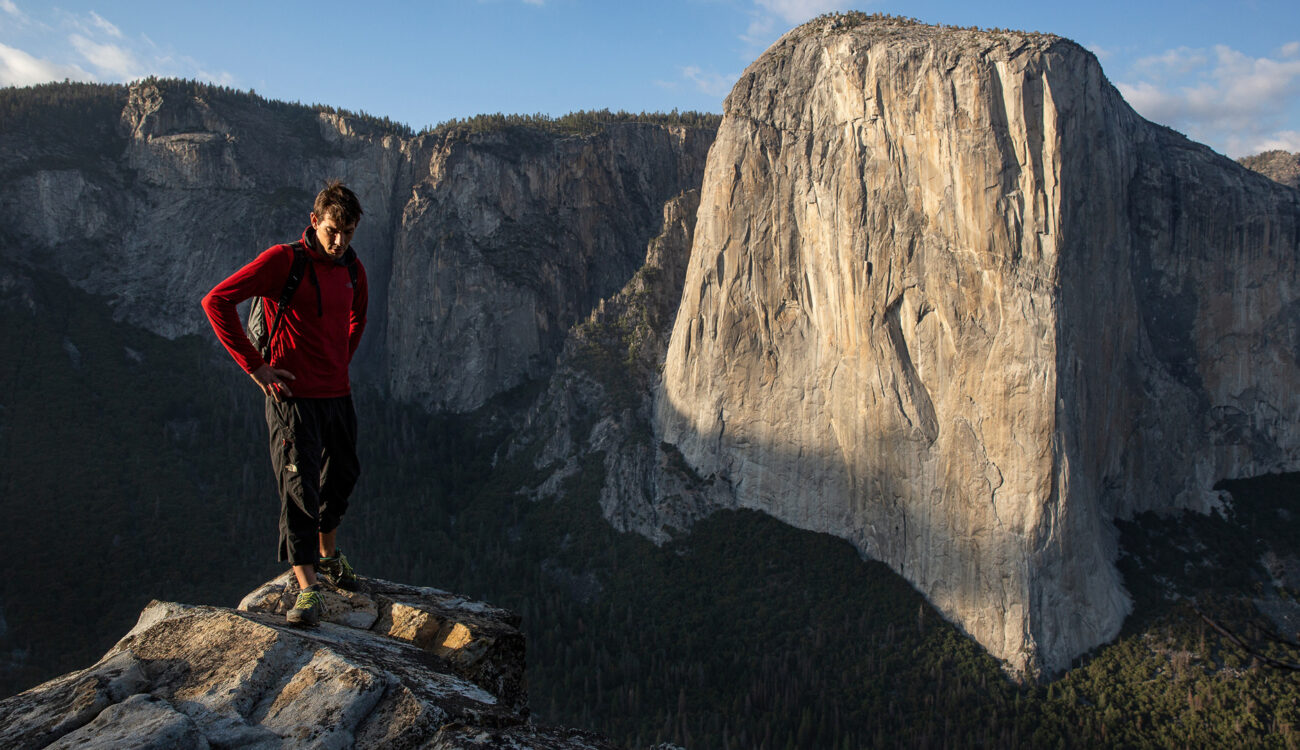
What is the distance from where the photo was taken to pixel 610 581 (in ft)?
191

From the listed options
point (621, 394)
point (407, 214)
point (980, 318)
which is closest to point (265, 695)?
point (980, 318)

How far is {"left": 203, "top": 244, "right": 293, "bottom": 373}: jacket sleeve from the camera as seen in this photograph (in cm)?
679

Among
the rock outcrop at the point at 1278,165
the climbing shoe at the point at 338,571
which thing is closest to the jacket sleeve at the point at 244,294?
the climbing shoe at the point at 338,571

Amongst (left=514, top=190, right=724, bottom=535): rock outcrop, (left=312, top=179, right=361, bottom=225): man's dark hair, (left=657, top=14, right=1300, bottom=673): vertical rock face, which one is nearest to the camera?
(left=312, top=179, right=361, bottom=225): man's dark hair

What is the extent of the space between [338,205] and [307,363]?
4.86ft

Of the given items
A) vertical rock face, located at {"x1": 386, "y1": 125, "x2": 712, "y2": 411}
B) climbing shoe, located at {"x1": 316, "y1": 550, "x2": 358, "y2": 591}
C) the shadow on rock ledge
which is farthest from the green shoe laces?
vertical rock face, located at {"x1": 386, "y1": 125, "x2": 712, "y2": 411}

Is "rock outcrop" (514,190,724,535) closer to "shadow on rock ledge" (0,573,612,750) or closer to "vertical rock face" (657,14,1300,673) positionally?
"vertical rock face" (657,14,1300,673)

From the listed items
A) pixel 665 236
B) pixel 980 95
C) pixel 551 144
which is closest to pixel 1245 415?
pixel 980 95

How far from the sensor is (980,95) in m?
42.9

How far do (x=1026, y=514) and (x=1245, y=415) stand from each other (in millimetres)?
23683

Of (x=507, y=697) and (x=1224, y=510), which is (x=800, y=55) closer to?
(x=1224, y=510)

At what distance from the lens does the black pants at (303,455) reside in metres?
7.54

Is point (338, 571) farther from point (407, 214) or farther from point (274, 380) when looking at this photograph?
point (407, 214)

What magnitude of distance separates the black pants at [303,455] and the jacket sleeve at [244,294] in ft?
2.17
